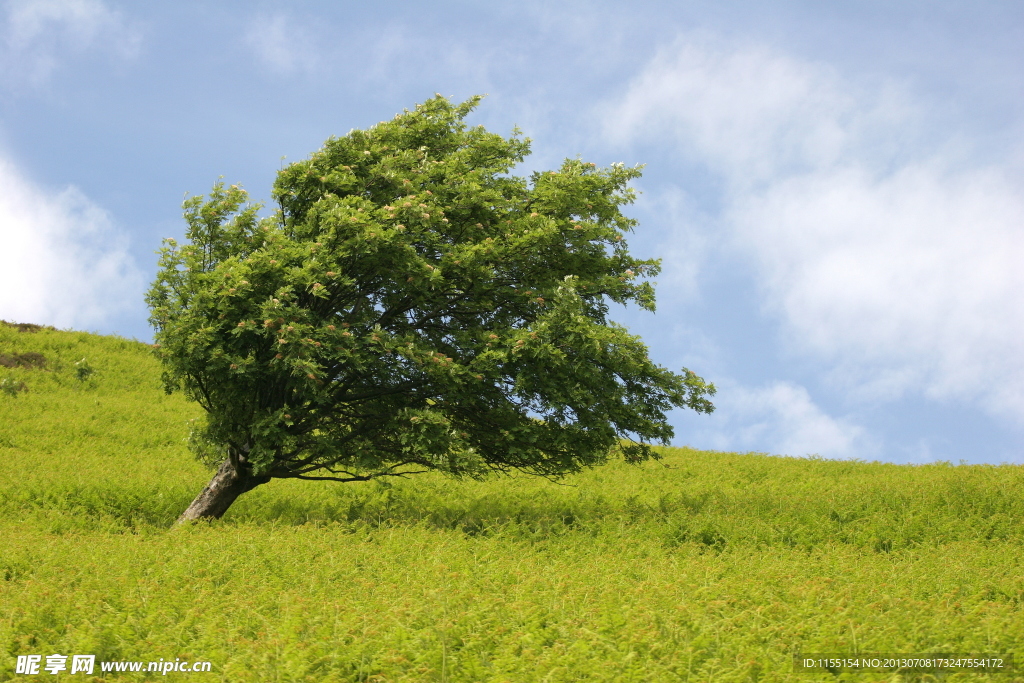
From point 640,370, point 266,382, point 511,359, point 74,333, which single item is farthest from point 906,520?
point 74,333

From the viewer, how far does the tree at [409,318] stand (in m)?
16.9

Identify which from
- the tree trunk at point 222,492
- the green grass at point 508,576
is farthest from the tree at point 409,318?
the green grass at point 508,576

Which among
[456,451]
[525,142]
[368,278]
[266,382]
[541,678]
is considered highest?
[525,142]

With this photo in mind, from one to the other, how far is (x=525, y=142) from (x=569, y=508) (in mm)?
9799

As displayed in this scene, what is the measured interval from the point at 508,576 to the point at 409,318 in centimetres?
917

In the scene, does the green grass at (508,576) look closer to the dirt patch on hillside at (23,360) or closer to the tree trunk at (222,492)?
the tree trunk at (222,492)

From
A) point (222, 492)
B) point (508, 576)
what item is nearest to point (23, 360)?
point (222, 492)

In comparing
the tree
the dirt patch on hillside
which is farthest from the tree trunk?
the dirt patch on hillside

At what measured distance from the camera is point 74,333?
45.7 metres

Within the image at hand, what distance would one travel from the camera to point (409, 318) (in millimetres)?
19906

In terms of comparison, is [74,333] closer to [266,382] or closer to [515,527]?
[266,382]

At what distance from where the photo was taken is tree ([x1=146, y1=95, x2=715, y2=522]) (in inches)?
666

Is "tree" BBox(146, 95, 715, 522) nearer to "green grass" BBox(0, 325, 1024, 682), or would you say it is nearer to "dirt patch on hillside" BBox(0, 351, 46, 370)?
"green grass" BBox(0, 325, 1024, 682)

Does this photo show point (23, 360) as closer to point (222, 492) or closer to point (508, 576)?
point (222, 492)
